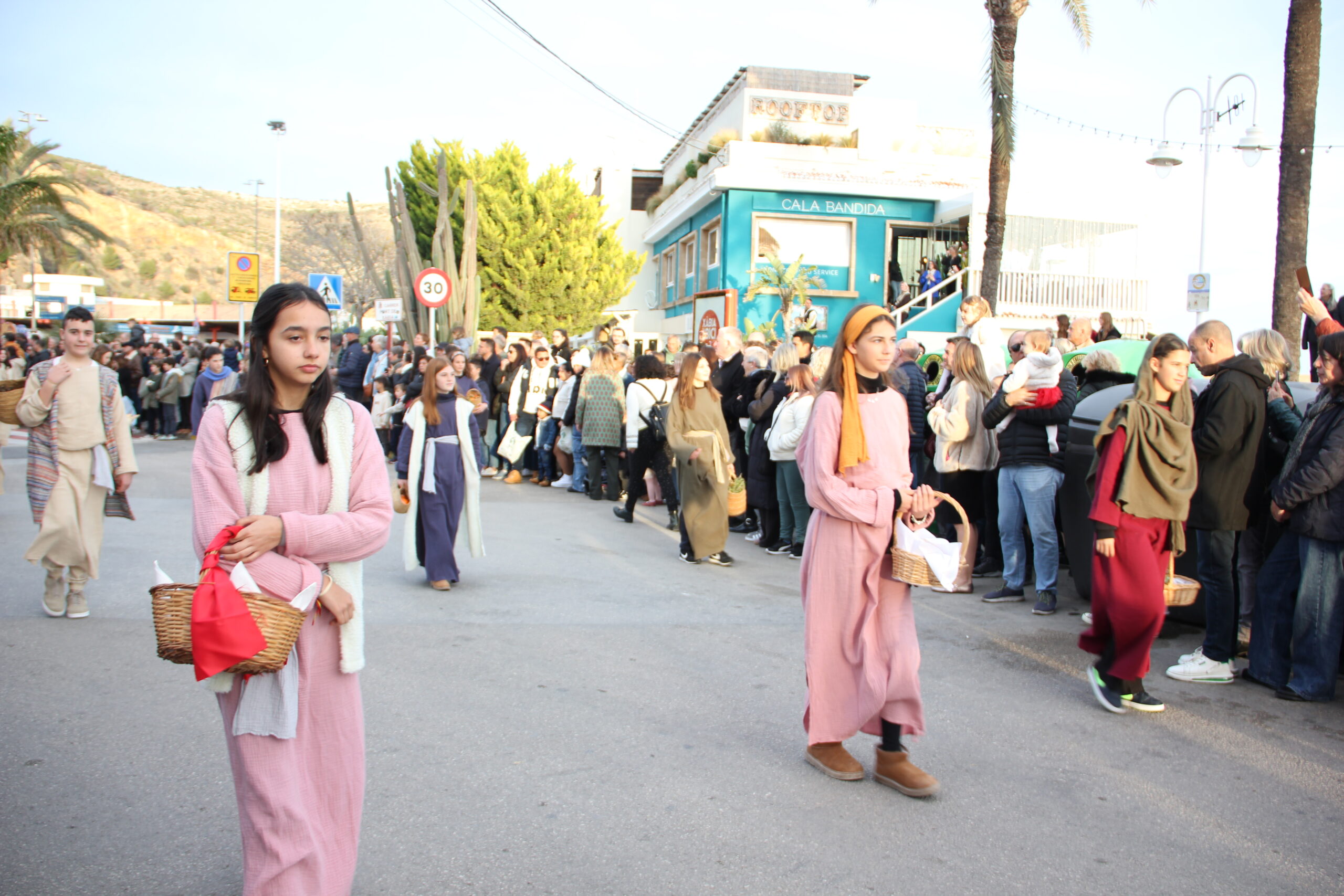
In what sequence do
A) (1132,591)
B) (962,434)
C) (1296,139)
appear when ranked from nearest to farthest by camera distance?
(1132,591), (962,434), (1296,139)

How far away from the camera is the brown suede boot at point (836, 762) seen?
14.2ft

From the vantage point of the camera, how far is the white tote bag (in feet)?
48.6

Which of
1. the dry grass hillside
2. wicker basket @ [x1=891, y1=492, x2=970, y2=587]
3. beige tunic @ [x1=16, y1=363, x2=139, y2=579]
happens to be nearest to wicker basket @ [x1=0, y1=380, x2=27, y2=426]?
beige tunic @ [x1=16, y1=363, x2=139, y2=579]

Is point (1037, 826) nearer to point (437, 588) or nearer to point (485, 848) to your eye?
point (485, 848)

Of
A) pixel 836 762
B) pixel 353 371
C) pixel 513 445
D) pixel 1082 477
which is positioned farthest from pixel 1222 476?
pixel 353 371

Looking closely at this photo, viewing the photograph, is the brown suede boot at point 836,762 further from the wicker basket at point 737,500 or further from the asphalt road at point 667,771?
the wicker basket at point 737,500

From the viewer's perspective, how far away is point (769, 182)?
28.4 meters

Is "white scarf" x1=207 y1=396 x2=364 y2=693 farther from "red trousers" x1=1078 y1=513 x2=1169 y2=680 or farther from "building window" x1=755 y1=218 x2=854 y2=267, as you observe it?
"building window" x1=755 y1=218 x2=854 y2=267

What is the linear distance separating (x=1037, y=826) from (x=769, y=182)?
85.7ft

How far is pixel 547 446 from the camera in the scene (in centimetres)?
1497

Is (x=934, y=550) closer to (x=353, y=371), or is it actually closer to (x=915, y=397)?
(x=915, y=397)

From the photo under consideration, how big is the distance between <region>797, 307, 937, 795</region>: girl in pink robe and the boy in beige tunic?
5.03 m

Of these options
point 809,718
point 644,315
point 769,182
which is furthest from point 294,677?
point 644,315

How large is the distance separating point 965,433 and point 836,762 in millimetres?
4426
